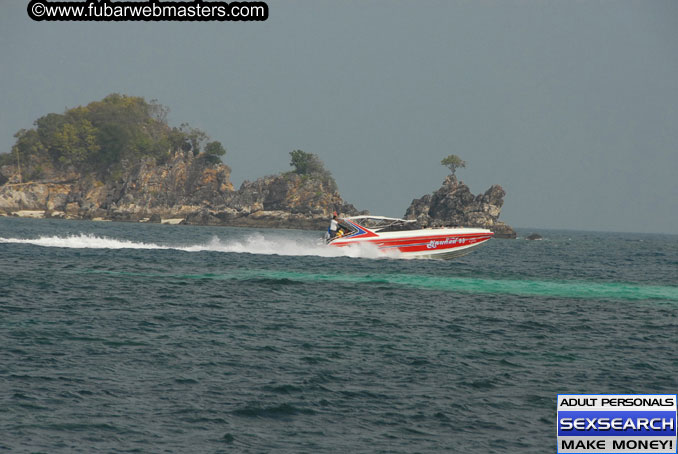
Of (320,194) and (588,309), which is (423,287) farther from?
(320,194)

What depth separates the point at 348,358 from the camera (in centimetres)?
1448

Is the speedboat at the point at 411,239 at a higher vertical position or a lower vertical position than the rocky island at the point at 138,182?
lower

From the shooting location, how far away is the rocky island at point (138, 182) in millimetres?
116938

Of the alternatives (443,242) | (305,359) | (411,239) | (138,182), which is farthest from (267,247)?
(138,182)

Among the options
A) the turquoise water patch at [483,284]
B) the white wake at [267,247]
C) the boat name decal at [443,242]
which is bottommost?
the turquoise water patch at [483,284]

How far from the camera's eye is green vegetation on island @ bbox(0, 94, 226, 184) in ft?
405

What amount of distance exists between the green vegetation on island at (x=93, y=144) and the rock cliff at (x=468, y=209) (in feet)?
157

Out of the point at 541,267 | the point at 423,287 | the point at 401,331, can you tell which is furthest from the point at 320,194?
the point at 401,331

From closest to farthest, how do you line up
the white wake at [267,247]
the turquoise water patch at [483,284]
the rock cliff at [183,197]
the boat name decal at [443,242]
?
the turquoise water patch at [483,284], the boat name decal at [443,242], the white wake at [267,247], the rock cliff at [183,197]

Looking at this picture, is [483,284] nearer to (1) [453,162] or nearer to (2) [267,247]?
(2) [267,247]

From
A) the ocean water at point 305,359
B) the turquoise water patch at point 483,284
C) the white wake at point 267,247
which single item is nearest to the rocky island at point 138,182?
the white wake at point 267,247

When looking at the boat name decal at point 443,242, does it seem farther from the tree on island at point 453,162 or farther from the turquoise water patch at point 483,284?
the tree on island at point 453,162

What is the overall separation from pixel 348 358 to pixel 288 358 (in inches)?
50.6

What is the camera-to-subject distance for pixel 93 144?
12581 centimetres
